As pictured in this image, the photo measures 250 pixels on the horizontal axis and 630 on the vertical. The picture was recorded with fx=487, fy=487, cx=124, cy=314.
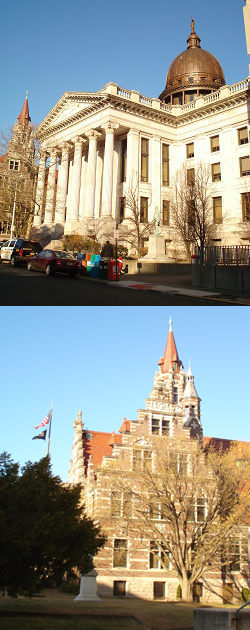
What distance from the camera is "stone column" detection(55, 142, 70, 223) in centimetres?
6381

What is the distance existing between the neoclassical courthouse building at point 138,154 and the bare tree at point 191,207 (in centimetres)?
168

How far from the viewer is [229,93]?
57.5 meters

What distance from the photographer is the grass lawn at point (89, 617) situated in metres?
18.1

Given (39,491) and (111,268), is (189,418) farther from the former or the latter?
(39,491)

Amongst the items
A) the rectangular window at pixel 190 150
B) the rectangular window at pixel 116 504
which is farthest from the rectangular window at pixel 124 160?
the rectangular window at pixel 116 504

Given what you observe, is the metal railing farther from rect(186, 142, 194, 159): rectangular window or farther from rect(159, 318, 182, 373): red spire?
rect(159, 318, 182, 373): red spire

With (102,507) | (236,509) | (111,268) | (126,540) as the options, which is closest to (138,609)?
(236,509)

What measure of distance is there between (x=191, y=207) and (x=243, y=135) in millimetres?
16084

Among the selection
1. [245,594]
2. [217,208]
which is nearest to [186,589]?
[245,594]

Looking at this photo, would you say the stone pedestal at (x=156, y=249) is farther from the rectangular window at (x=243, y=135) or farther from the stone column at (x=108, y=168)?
the rectangular window at (x=243, y=135)

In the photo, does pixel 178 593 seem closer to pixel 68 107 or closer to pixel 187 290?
pixel 187 290

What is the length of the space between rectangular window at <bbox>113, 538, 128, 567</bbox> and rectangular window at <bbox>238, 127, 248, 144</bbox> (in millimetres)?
44833

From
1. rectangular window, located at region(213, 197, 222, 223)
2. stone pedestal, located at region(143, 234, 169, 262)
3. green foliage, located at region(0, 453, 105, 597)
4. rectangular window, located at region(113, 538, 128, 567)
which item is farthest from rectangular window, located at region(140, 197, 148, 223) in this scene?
green foliage, located at region(0, 453, 105, 597)

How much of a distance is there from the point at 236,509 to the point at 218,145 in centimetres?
4469
